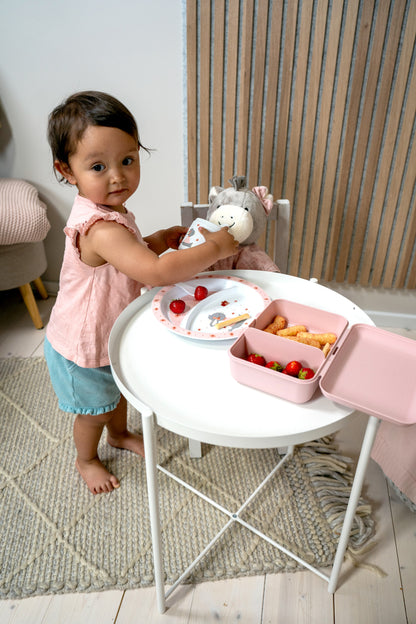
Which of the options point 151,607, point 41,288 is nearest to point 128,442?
point 151,607

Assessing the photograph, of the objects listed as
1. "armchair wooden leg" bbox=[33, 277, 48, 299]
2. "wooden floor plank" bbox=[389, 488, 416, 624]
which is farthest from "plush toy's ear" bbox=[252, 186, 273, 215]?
"armchair wooden leg" bbox=[33, 277, 48, 299]

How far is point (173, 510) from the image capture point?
118 cm

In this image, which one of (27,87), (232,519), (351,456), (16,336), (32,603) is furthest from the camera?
(16,336)

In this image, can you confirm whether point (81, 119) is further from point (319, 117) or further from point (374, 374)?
point (319, 117)

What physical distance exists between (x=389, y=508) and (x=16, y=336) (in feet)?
4.78

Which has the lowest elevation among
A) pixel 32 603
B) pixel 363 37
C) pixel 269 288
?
pixel 32 603

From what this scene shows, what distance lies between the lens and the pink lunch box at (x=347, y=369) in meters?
0.70

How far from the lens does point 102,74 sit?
1.62 m

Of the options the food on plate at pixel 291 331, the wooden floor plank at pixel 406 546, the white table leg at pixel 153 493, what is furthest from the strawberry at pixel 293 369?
the wooden floor plank at pixel 406 546

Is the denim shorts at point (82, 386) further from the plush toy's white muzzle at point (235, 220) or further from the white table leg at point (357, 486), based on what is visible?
the white table leg at point (357, 486)

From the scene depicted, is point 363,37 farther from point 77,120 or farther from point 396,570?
point 396,570

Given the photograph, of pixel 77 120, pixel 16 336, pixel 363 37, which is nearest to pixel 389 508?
pixel 77 120

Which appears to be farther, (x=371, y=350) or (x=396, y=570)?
(x=396, y=570)

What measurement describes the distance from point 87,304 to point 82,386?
208mm
